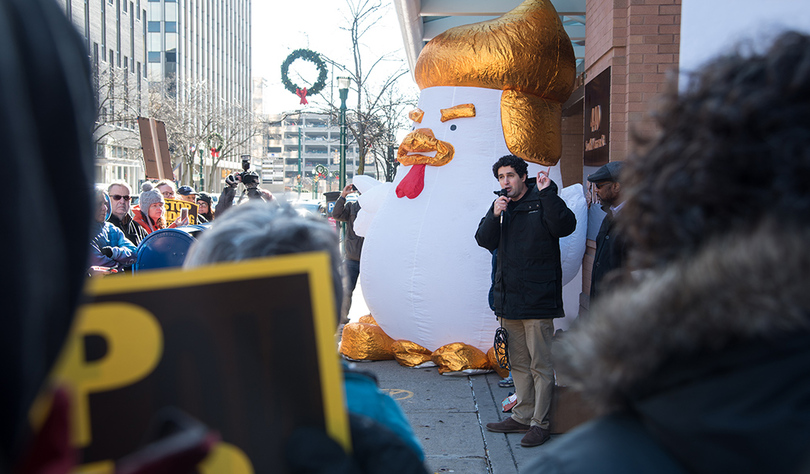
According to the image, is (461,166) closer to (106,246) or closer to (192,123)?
(106,246)

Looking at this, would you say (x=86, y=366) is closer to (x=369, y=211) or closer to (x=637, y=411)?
(x=637, y=411)

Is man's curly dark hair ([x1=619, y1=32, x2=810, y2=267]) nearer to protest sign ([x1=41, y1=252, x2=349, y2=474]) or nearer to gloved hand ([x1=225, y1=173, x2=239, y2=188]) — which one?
protest sign ([x1=41, y1=252, x2=349, y2=474])

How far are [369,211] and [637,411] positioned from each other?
551cm

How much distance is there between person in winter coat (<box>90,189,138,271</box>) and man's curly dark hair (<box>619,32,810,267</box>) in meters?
4.30

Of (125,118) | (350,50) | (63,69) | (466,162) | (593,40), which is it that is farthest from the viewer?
(125,118)

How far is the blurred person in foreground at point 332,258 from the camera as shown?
3.40 feet

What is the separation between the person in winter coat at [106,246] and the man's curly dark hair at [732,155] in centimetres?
430

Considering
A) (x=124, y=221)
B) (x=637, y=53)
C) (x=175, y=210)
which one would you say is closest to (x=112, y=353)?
(x=637, y=53)

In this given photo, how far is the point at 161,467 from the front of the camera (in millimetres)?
565

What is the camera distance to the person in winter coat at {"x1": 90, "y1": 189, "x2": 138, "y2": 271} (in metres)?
4.53

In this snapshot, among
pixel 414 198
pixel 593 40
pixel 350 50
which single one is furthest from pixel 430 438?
pixel 350 50

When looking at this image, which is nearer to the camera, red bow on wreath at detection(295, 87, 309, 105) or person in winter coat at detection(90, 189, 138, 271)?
person in winter coat at detection(90, 189, 138, 271)

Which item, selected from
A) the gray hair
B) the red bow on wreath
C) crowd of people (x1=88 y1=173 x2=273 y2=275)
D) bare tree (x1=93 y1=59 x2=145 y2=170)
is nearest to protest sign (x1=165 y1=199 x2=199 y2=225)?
crowd of people (x1=88 y1=173 x2=273 y2=275)

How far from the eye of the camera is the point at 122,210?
5.63 metres
